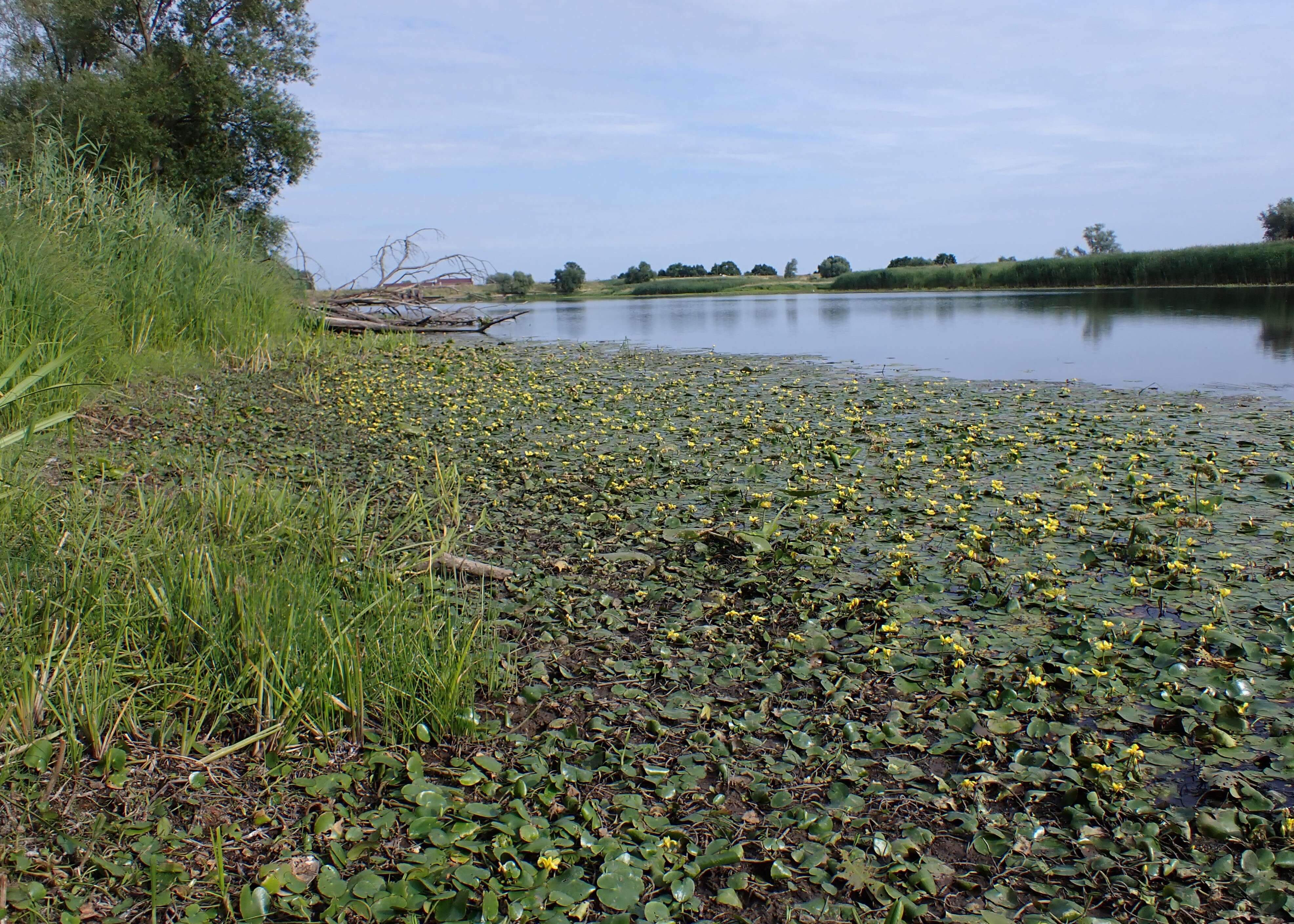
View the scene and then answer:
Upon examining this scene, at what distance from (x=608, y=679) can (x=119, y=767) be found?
1.38 meters

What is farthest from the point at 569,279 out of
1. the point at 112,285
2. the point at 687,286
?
the point at 112,285

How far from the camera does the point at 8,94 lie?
2103 centimetres

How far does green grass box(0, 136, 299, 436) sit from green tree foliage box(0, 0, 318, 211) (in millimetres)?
10860

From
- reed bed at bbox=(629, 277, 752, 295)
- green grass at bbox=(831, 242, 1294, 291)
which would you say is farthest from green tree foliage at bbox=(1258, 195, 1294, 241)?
reed bed at bbox=(629, 277, 752, 295)

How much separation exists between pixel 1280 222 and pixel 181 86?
144 ft

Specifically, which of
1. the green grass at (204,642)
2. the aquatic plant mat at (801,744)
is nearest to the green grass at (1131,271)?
the aquatic plant mat at (801,744)

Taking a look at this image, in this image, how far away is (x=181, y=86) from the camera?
811 inches

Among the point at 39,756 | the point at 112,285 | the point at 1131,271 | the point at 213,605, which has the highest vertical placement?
the point at 1131,271

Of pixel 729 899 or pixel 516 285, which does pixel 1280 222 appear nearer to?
pixel 516 285

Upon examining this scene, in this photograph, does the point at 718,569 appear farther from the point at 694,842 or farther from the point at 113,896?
the point at 113,896

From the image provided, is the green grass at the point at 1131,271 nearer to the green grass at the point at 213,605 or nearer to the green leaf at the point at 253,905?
the green grass at the point at 213,605

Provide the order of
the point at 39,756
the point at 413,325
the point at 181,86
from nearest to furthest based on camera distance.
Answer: the point at 39,756, the point at 413,325, the point at 181,86

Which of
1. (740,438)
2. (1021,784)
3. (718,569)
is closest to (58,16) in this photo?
(740,438)

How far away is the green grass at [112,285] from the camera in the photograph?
550 centimetres
